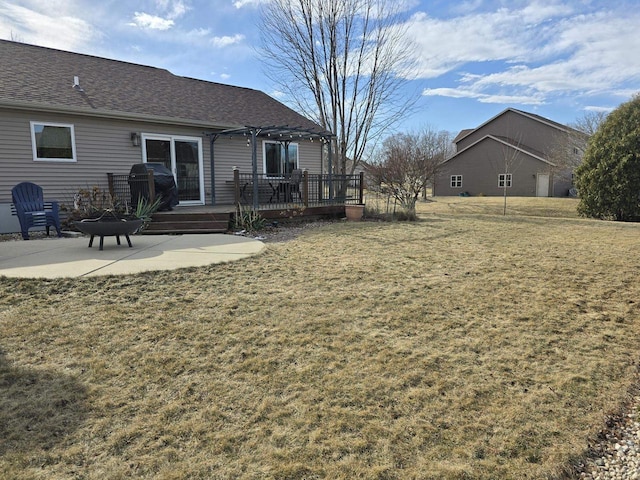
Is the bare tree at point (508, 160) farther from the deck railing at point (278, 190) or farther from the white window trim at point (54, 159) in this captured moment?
the white window trim at point (54, 159)

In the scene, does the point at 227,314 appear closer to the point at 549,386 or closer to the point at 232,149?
the point at 549,386

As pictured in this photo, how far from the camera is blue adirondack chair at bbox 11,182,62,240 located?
23.9 ft

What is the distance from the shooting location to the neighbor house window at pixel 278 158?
42.2 ft

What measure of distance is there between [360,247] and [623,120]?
13.0 metres

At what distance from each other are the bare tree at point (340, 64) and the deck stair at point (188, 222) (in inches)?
283

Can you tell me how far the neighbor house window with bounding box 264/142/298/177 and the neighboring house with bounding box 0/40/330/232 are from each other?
3cm

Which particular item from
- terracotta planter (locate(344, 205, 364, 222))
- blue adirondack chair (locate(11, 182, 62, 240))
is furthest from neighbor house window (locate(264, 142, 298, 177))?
blue adirondack chair (locate(11, 182, 62, 240))

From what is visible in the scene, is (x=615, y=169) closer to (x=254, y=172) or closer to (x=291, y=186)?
(x=291, y=186)

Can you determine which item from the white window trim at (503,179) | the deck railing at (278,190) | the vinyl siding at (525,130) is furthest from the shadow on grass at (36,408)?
the vinyl siding at (525,130)

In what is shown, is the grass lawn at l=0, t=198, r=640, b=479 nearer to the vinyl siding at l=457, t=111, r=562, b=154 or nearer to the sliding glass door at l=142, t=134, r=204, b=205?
the sliding glass door at l=142, t=134, r=204, b=205

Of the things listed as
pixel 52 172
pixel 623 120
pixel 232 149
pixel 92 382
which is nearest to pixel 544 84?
pixel 623 120

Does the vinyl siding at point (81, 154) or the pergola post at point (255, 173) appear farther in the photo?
the pergola post at point (255, 173)

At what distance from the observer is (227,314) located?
3.56 meters

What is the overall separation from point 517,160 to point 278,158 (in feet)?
77.4
